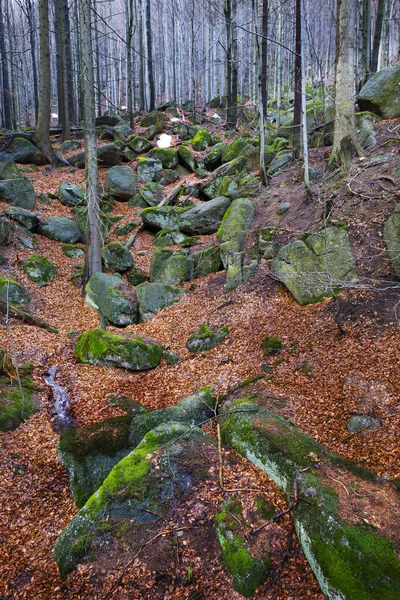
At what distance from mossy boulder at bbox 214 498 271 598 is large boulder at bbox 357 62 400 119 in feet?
45.6

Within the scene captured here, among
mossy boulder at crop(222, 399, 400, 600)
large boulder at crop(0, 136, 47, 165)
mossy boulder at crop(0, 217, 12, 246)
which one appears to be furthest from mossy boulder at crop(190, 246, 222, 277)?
large boulder at crop(0, 136, 47, 165)

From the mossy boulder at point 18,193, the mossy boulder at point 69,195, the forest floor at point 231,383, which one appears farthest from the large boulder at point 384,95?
the mossy boulder at point 18,193

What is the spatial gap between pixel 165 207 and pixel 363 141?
304 inches

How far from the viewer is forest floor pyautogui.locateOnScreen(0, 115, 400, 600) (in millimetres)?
3314

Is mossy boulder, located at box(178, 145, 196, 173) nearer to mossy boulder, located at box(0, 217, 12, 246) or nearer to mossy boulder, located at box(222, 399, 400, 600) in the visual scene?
mossy boulder, located at box(0, 217, 12, 246)

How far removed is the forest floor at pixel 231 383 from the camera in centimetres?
331

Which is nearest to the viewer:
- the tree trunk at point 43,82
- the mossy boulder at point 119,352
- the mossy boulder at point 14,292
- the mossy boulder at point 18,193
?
the mossy boulder at point 119,352

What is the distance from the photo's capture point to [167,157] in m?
20.4

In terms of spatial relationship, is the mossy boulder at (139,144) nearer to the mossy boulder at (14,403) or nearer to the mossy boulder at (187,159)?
the mossy boulder at (187,159)

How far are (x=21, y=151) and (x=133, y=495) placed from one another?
62.3 ft

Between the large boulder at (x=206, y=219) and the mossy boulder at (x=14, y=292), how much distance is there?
6.05 metres

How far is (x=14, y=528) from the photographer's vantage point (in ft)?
13.8

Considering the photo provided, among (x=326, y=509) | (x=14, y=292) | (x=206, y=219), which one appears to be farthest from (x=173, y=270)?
(x=326, y=509)

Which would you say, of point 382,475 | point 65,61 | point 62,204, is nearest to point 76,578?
point 382,475
